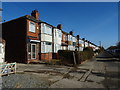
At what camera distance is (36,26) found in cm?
1638

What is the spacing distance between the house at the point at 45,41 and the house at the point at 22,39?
65 cm

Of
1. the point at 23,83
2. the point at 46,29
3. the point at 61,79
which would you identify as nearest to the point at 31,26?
the point at 46,29

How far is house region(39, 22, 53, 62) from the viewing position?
16484mm

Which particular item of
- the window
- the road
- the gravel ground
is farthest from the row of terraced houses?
the gravel ground

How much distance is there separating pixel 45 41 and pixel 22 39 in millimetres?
3859

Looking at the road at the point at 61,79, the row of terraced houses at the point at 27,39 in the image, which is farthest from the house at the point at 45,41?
the road at the point at 61,79

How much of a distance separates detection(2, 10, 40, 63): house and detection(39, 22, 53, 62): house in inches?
25.7

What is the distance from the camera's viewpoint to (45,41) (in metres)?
17.0

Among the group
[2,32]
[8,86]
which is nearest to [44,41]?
[2,32]

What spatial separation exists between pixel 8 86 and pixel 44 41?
12.1m

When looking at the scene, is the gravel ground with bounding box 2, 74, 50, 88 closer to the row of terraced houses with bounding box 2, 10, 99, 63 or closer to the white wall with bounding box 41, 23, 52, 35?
the row of terraced houses with bounding box 2, 10, 99, 63

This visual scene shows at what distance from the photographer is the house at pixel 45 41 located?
16.5 metres

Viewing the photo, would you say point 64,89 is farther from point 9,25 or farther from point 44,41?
point 9,25

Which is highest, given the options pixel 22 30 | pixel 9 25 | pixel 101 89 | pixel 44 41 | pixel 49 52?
pixel 9 25
